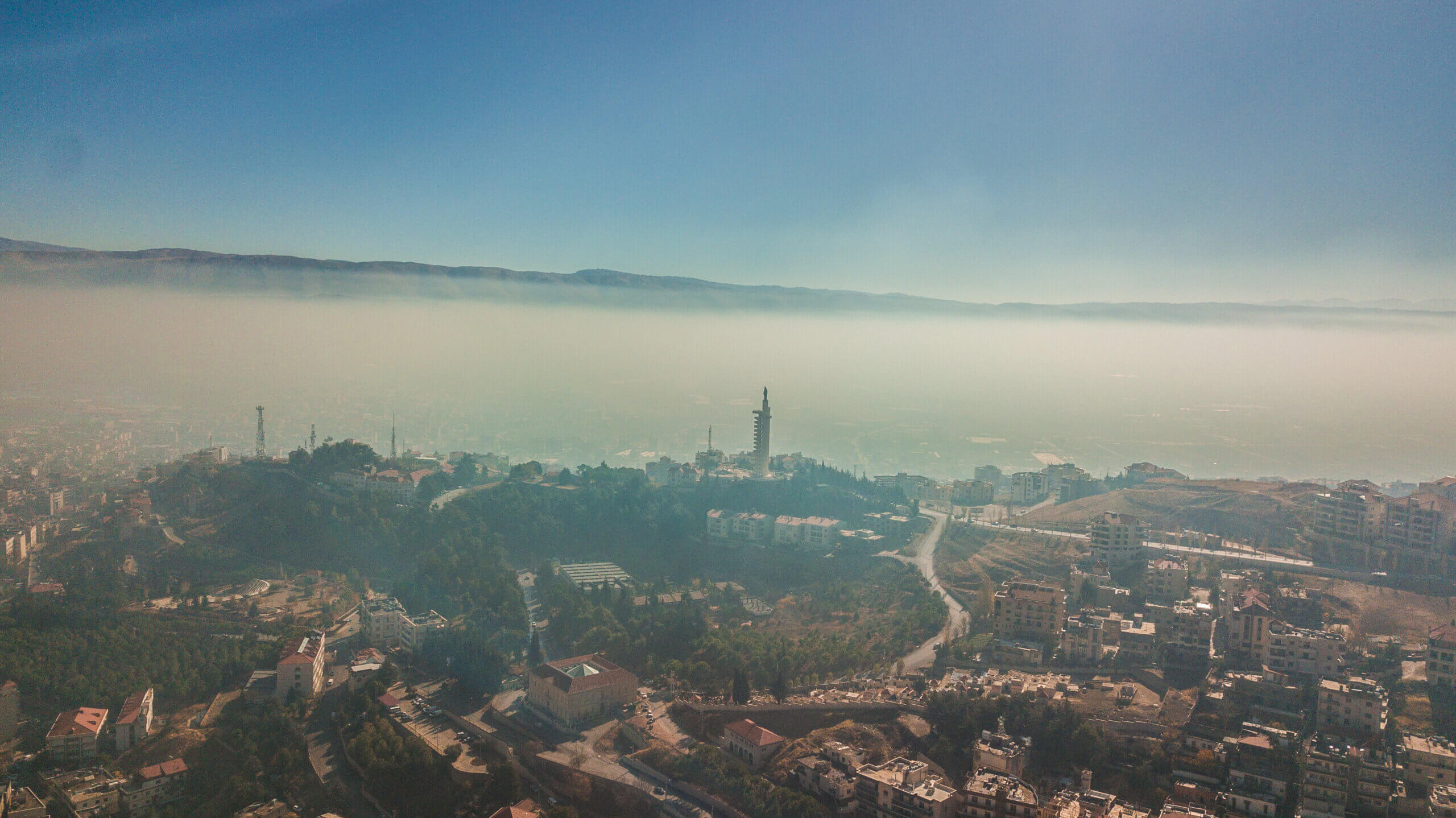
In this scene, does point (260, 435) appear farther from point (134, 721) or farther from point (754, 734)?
point (754, 734)

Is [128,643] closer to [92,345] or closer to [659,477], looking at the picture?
[92,345]

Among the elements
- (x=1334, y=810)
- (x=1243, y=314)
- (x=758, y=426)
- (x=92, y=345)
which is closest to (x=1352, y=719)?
(x=1334, y=810)

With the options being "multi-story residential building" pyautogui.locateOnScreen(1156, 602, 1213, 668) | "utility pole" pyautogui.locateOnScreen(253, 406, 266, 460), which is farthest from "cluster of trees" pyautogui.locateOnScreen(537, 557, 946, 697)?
"utility pole" pyautogui.locateOnScreen(253, 406, 266, 460)

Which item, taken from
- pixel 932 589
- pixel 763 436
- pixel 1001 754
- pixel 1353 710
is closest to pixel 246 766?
Answer: pixel 1001 754

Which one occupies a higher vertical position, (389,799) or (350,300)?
(350,300)

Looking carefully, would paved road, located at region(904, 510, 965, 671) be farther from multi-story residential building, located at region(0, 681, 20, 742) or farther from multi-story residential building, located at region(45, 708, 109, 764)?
multi-story residential building, located at region(0, 681, 20, 742)

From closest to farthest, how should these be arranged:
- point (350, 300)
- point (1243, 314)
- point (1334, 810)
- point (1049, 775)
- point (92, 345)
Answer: point (1334, 810) < point (1049, 775) < point (92, 345) < point (350, 300) < point (1243, 314)
